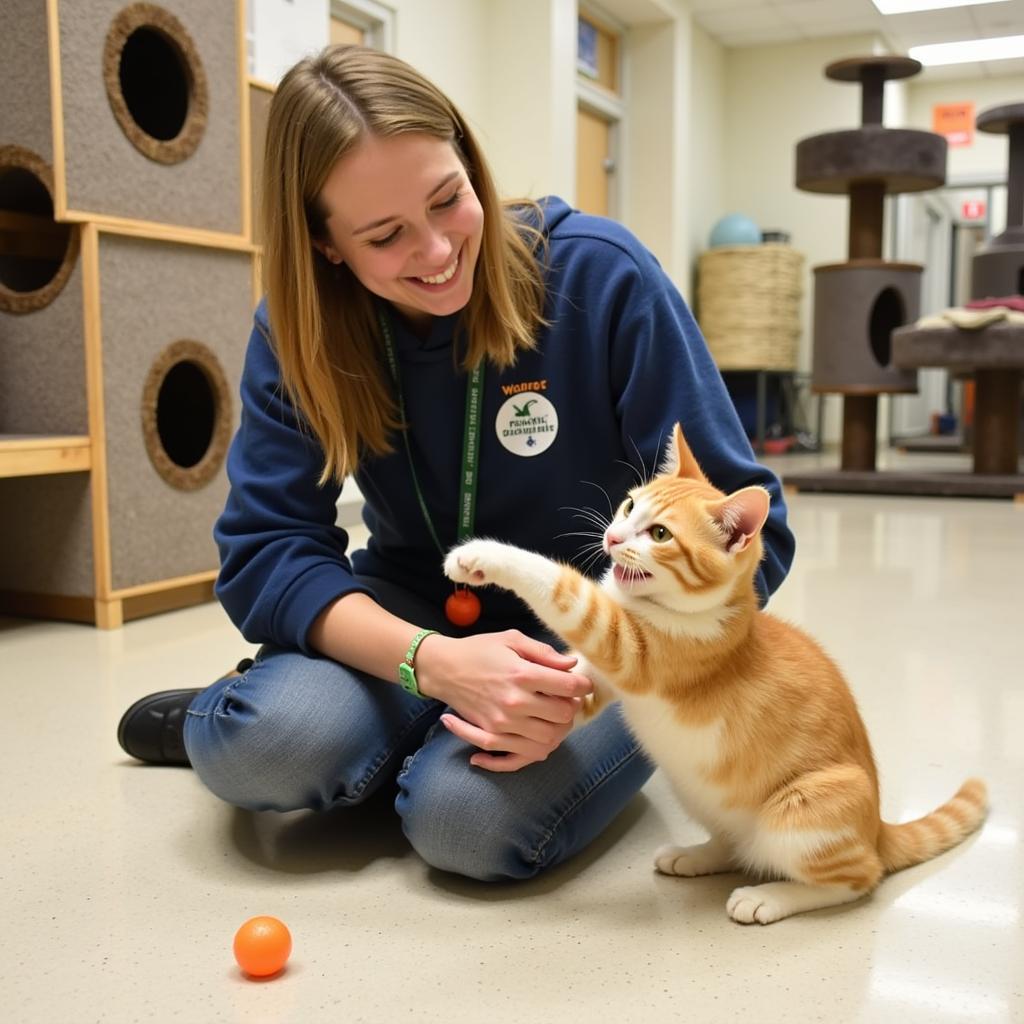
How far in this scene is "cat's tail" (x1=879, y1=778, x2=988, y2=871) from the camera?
1.11 m

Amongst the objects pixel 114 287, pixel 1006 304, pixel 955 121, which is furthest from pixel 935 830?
pixel 955 121

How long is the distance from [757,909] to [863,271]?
13.4 feet

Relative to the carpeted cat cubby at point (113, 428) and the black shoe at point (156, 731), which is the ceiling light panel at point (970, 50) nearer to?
the carpeted cat cubby at point (113, 428)

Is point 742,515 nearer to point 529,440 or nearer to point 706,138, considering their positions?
point 529,440

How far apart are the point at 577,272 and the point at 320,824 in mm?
726

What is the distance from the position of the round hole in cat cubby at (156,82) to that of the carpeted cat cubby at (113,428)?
22 centimetres

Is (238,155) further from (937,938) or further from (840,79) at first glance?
(840,79)

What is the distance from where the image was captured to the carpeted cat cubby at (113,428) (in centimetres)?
220

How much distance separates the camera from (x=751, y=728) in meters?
1.01

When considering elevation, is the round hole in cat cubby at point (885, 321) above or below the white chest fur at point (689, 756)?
above

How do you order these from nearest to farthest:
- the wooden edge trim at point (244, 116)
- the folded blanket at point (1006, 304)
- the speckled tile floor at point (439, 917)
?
the speckled tile floor at point (439, 917) < the wooden edge trim at point (244, 116) < the folded blanket at point (1006, 304)

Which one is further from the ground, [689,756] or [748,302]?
[748,302]

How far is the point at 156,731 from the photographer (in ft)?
4.69

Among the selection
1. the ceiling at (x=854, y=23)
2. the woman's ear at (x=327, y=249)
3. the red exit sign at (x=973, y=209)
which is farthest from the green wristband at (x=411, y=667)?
the red exit sign at (x=973, y=209)
